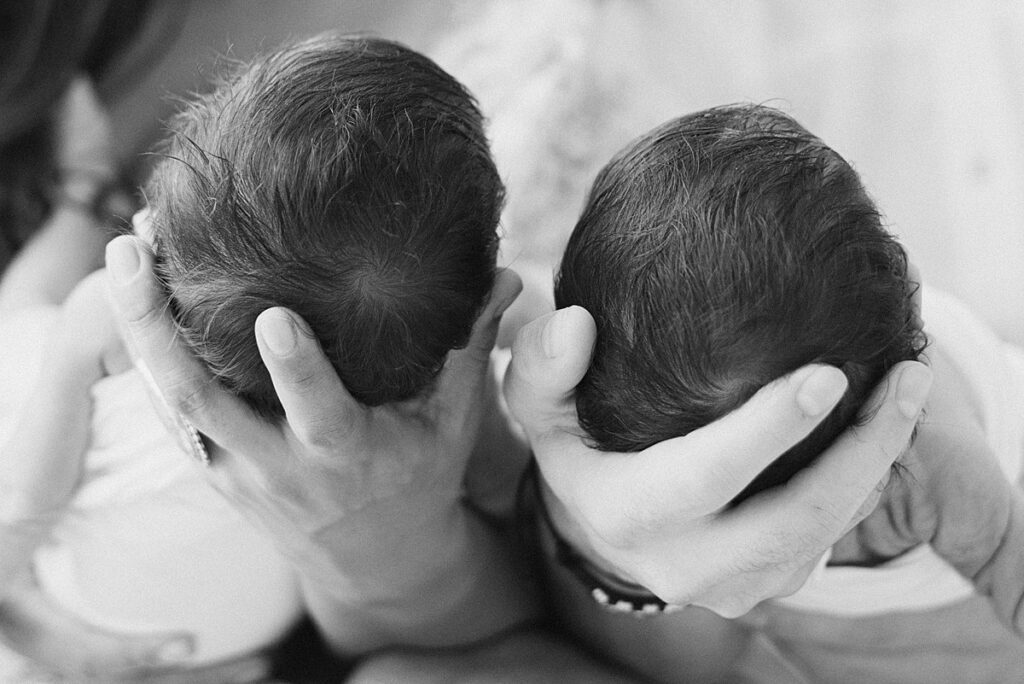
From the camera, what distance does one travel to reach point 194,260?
1.88 ft

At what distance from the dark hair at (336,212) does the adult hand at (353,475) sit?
1.0 inches

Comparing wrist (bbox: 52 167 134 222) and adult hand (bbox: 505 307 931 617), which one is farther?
wrist (bbox: 52 167 134 222)

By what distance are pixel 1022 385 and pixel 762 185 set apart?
0.53 meters

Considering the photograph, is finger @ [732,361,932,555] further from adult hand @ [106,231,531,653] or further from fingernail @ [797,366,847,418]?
adult hand @ [106,231,531,653]

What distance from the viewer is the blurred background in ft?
4.03

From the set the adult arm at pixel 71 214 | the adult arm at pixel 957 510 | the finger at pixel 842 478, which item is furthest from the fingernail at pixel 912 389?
the adult arm at pixel 71 214

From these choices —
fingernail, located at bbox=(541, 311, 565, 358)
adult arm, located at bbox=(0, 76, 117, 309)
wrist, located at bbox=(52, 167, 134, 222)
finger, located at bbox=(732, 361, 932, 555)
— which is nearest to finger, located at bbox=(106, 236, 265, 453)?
fingernail, located at bbox=(541, 311, 565, 358)

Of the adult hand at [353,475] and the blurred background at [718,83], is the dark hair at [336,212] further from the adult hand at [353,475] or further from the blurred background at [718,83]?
the blurred background at [718,83]

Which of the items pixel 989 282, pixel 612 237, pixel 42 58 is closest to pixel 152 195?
pixel 612 237

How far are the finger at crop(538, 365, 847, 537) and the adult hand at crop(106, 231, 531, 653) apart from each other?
152 mm

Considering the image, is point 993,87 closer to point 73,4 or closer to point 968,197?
point 968,197

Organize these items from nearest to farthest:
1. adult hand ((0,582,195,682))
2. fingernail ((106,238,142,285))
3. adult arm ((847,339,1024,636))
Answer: fingernail ((106,238,142,285))
adult arm ((847,339,1024,636))
adult hand ((0,582,195,682))

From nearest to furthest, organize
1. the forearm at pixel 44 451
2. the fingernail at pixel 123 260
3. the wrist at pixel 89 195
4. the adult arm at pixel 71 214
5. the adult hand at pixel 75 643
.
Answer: the fingernail at pixel 123 260, the forearm at pixel 44 451, the adult hand at pixel 75 643, the adult arm at pixel 71 214, the wrist at pixel 89 195

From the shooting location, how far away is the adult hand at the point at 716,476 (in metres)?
0.48
